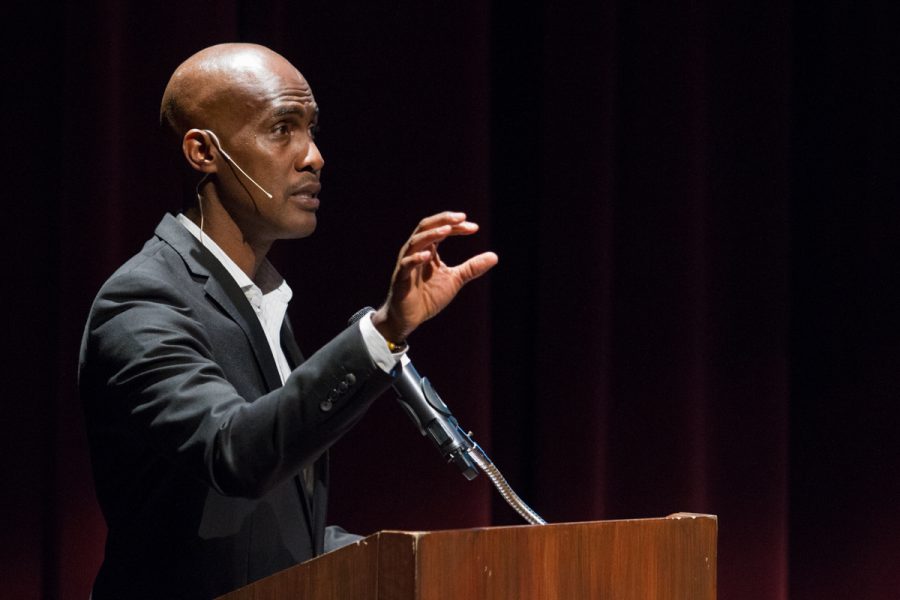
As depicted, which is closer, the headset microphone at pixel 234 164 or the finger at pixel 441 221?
the finger at pixel 441 221

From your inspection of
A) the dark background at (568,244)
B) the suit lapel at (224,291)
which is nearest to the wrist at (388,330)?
the suit lapel at (224,291)

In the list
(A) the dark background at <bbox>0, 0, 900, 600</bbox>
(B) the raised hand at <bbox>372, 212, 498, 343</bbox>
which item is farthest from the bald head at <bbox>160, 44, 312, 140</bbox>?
(A) the dark background at <bbox>0, 0, 900, 600</bbox>

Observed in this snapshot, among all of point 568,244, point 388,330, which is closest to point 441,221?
point 388,330

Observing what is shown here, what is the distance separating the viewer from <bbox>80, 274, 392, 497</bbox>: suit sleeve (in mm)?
1098

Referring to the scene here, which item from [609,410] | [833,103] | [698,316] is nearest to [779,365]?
[698,316]

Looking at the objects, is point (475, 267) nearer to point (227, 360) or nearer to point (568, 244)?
point (227, 360)

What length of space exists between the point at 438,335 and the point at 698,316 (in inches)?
22.2

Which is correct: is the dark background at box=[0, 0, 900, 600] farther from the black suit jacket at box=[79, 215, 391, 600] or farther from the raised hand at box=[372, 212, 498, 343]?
the raised hand at box=[372, 212, 498, 343]

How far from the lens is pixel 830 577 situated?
2.63 m

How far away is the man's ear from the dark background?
1.99ft

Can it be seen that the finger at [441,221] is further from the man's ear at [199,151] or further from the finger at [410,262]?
the man's ear at [199,151]

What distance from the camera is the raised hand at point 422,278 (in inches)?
41.8

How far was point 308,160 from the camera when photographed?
4.85 ft

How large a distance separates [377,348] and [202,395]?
0.18 metres
